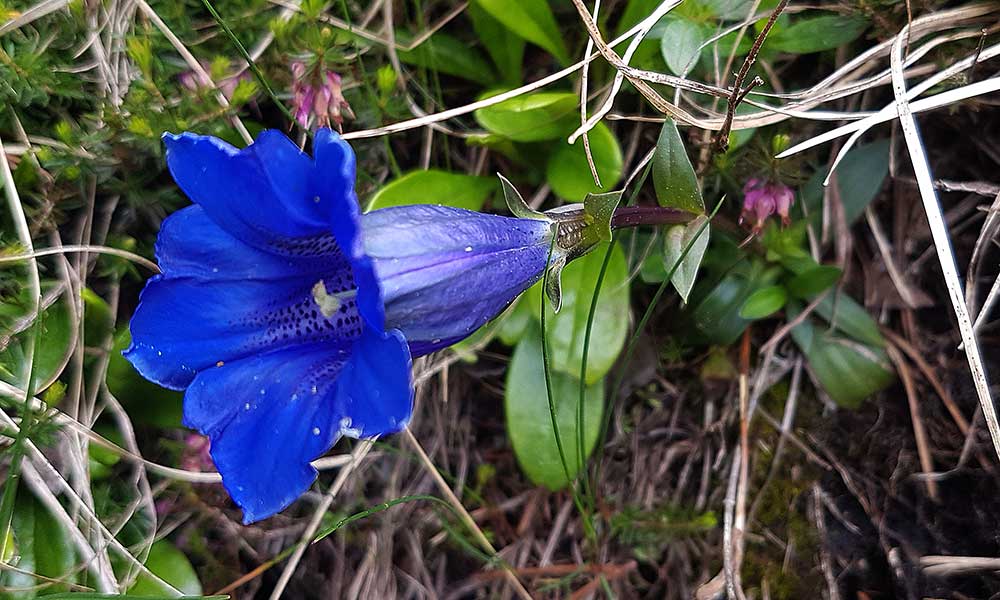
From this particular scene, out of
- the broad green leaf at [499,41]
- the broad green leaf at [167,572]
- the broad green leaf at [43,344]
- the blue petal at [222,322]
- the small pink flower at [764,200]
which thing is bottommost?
the broad green leaf at [167,572]

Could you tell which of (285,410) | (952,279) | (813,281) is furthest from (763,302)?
(285,410)

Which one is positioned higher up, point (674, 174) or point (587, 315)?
point (674, 174)

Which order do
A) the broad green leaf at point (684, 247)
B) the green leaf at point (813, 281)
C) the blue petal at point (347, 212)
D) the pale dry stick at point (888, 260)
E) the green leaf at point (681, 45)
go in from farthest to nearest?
the pale dry stick at point (888, 260)
the green leaf at point (813, 281)
the green leaf at point (681, 45)
the broad green leaf at point (684, 247)
the blue petal at point (347, 212)

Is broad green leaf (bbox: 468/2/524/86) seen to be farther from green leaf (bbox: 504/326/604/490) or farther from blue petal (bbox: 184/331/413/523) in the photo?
blue petal (bbox: 184/331/413/523)

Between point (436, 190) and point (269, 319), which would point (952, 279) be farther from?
point (269, 319)

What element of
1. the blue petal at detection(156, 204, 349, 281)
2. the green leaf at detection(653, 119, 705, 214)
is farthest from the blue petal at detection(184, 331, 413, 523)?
the green leaf at detection(653, 119, 705, 214)

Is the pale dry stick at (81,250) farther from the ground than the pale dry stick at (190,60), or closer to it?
closer to it

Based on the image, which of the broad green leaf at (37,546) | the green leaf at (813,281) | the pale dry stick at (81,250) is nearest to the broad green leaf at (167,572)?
the broad green leaf at (37,546)

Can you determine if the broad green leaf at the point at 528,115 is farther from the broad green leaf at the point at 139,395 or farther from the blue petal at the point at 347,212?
the broad green leaf at the point at 139,395
